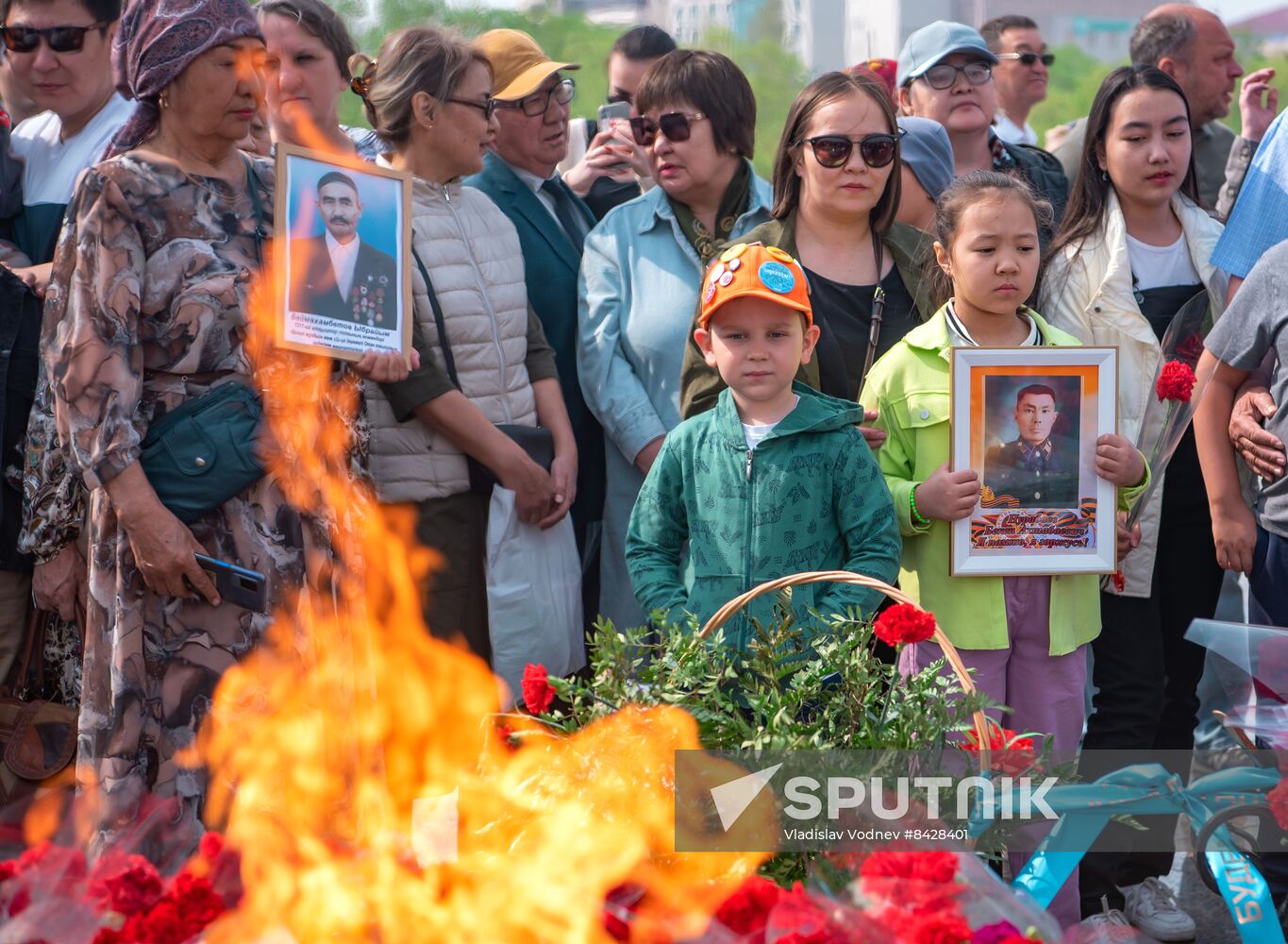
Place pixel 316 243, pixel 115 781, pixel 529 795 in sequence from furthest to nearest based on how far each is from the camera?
pixel 316 243
pixel 115 781
pixel 529 795

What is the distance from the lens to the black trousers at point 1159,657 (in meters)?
4.21

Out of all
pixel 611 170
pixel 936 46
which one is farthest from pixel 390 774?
pixel 936 46

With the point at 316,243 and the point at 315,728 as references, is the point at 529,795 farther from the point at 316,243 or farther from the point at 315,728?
the point at 316,243

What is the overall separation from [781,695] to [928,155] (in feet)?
9.07

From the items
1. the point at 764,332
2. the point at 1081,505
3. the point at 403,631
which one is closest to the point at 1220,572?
the point at 1081,505

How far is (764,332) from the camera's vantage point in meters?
3.59

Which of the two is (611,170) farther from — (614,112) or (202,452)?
(202,452)

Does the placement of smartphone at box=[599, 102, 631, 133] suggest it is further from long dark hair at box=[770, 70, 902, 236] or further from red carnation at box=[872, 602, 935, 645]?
red carnation at box=[872, 602, 935, 645]

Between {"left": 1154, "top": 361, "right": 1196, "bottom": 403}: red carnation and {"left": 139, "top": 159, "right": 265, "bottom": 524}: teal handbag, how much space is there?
7.56 ft

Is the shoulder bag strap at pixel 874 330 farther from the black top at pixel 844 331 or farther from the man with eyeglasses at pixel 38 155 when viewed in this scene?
the man with eyeglasses at pixel 38 155

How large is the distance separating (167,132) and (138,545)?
98 centimetres

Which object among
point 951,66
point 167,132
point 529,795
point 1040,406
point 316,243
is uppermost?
point 951,66

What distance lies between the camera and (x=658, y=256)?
4629 millimetres

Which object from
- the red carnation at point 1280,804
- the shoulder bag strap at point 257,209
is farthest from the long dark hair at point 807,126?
the red carnation at point 1280,804
